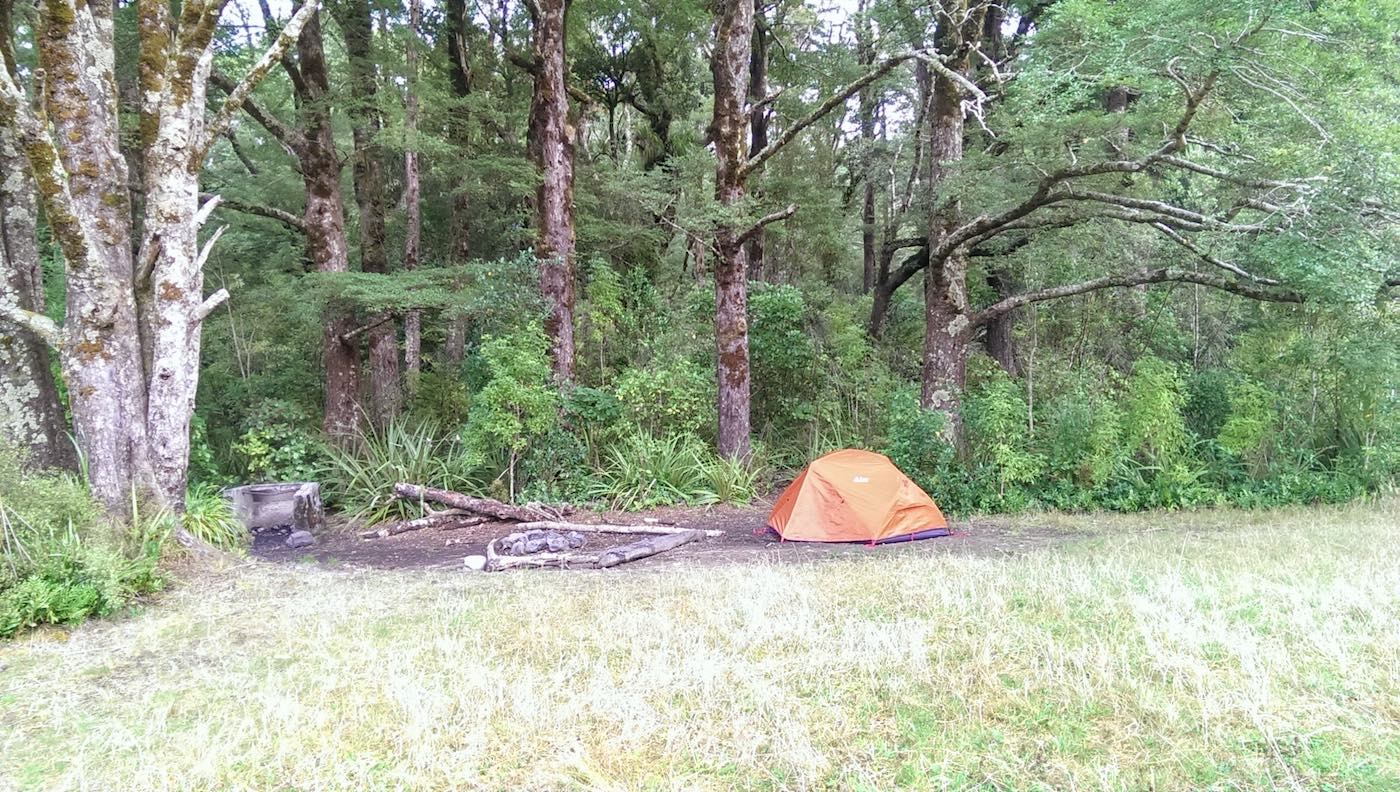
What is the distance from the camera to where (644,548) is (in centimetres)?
766

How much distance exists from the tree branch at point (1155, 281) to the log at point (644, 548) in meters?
6.10

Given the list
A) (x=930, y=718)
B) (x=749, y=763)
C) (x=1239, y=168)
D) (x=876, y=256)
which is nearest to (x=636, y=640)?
(x=749, y=763)

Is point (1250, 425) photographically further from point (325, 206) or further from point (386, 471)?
point (325, 206)

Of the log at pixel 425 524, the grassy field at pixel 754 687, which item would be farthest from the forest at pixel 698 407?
the log at pixel 425 524

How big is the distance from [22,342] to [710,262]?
1204cm

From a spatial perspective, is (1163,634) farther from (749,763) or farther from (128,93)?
(128,93)

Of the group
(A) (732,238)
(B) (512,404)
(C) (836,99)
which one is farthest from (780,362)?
(B) (512,404)

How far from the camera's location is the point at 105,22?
690 centimetres

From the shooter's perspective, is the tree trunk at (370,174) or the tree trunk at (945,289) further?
the tree trunk at (370,174)

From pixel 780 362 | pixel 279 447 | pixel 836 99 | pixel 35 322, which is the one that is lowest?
pixel 279 447

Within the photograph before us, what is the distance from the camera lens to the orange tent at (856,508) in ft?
26.9

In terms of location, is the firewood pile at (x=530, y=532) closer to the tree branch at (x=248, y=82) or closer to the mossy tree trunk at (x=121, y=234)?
the mossy tree trunk at (x=121, y=234)

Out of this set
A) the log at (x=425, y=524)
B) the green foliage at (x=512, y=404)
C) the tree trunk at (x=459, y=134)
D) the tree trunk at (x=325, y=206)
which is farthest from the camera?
the tree trunk at (x=459, y=134)

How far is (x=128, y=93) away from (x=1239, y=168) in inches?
643
